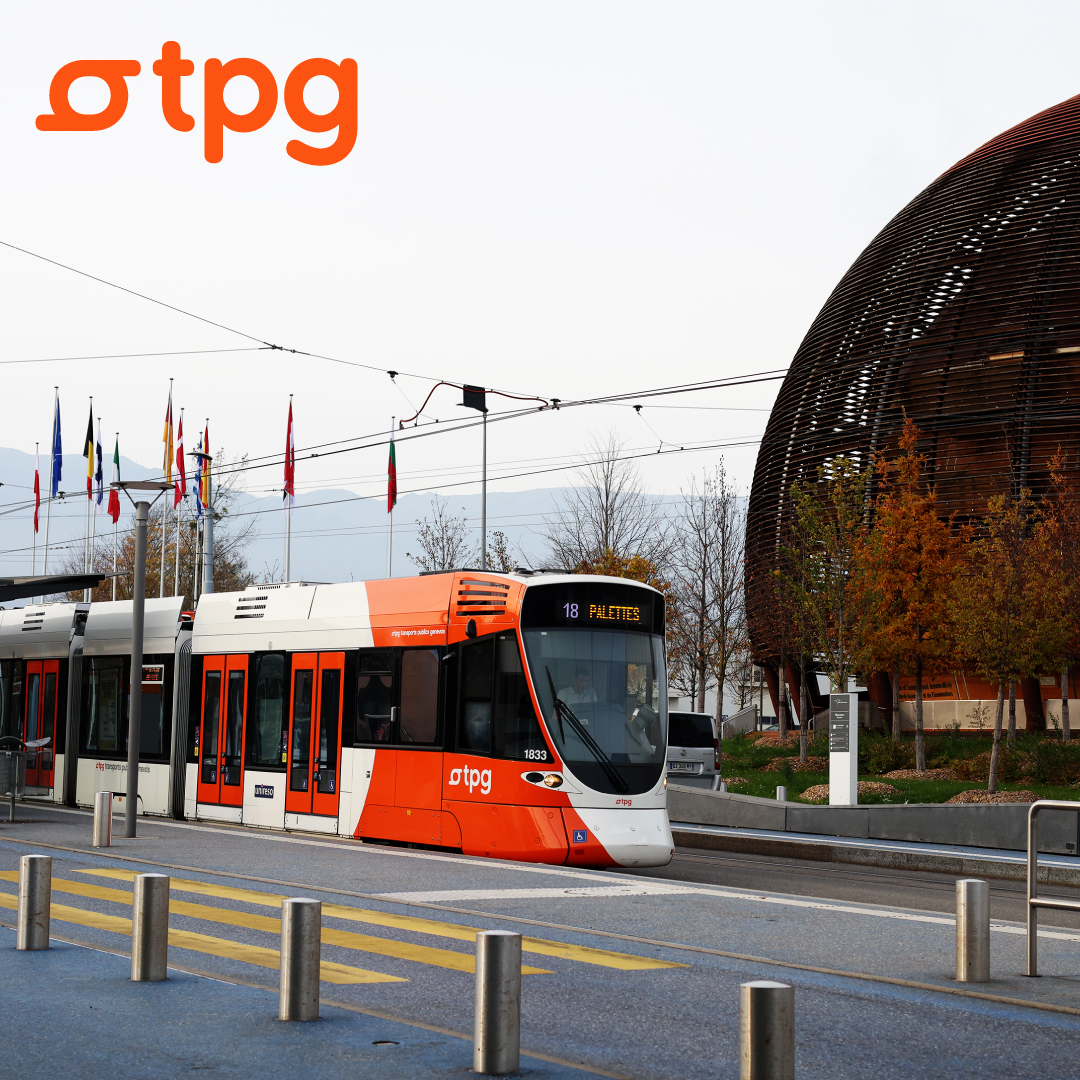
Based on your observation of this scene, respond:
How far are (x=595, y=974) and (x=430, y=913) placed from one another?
268 centimetres

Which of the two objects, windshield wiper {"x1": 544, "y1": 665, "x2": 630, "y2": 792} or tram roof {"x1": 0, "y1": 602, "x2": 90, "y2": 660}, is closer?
windshield wiper {"x1": 544, "y1": 665, "x2": 630, "y2": 792}

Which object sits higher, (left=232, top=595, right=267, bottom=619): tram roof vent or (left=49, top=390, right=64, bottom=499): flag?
(left=49, top=390, right=64, bottom=499): flag

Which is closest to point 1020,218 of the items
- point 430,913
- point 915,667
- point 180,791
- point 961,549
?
point 961,549

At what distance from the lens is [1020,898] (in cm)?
1480

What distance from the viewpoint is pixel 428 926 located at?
10352 millimetres

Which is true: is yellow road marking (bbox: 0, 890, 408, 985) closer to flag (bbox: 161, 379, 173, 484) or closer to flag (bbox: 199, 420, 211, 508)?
flag (bbox: 199, 420, 211, 508)

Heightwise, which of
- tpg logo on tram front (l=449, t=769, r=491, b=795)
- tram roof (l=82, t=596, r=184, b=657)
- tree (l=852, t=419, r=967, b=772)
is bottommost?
tpg logo on tram front (l=449, t=769, r=491, b=795)

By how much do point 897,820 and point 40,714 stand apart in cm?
1364

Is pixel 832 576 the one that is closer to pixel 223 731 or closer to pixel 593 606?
pixel 223 731

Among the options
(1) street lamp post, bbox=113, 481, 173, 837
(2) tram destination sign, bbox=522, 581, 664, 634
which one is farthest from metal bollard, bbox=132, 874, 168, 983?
(1) street lamp post, bbox=113, 481, 173, 837

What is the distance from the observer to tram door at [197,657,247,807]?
1931 centimetres

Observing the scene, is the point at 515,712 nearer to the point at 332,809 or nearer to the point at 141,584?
the point at 332,809

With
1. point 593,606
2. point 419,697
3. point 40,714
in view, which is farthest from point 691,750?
point 593,606

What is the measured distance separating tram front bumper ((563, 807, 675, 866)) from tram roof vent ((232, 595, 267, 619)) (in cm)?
633
